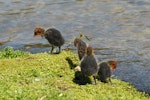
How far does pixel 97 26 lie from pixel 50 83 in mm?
9822

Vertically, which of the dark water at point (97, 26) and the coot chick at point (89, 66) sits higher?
the coot chick at point (89, 66)

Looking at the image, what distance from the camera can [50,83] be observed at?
1057cm

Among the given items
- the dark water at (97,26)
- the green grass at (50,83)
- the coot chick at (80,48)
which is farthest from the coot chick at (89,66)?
the dark water at (97,26)

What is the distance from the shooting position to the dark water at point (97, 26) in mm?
15123

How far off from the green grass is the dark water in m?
1.54

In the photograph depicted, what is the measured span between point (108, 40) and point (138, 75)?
15.8ft

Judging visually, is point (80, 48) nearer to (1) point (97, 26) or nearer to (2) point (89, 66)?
(2) point (89, 66)

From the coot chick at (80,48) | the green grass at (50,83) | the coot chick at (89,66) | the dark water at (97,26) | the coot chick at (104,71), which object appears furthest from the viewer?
the dark water at (97,26)

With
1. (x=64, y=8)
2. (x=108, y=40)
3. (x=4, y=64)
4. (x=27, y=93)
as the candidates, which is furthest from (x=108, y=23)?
(x=27, y=93)

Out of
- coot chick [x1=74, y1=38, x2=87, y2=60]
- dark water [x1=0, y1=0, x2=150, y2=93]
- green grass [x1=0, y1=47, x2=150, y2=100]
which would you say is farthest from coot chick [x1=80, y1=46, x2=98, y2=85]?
dark water [x1=0, y1=0, x2=150, y2=93]

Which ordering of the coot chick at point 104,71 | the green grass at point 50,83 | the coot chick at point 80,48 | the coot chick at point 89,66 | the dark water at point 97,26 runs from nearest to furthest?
the green grass at point 50,83 → the coot chick at point 89,66 → the coot chick at point 104,71 → the coot chick at point 80,48 → the dark water at point 97,26

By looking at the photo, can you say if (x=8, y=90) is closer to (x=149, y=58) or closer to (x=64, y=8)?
(x=149, y=58)

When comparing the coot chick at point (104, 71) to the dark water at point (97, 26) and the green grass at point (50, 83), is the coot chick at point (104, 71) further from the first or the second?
the dark water at point (97, 26)

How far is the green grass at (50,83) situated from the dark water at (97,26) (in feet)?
5.05
